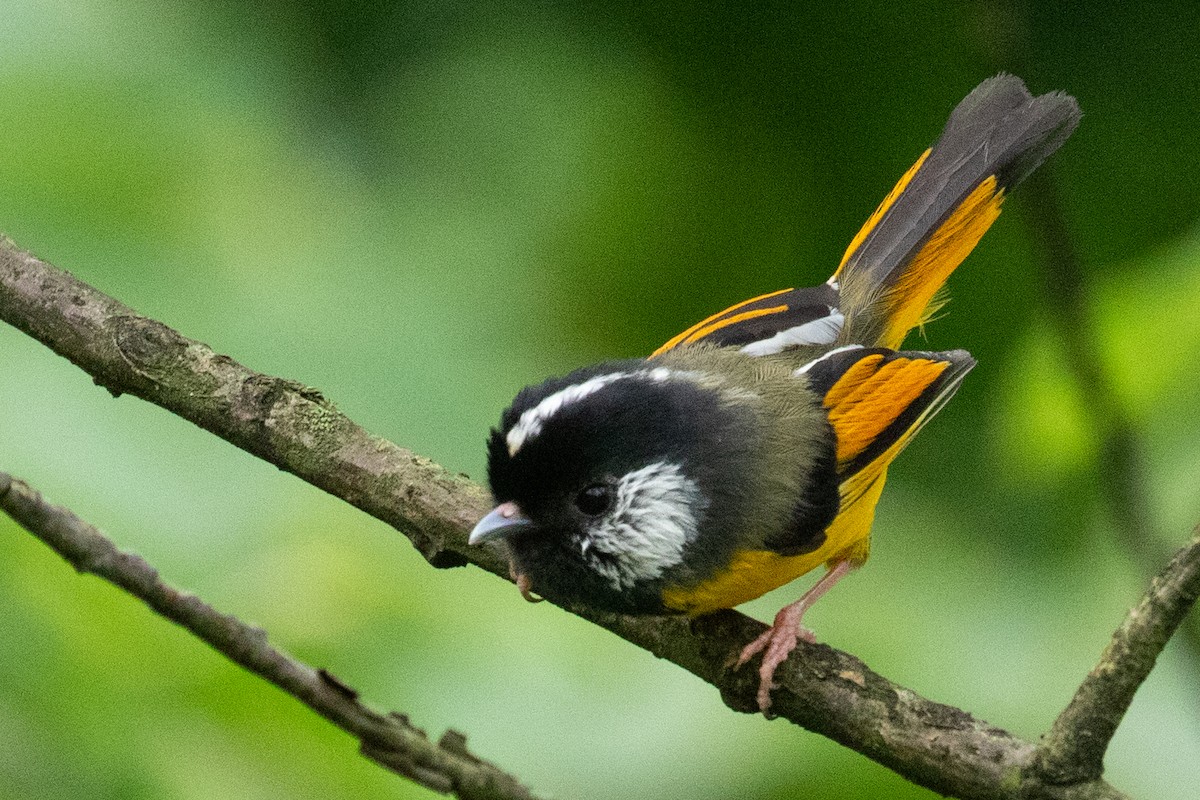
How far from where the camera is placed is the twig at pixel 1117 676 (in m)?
1.91

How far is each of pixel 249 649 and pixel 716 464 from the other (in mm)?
1119

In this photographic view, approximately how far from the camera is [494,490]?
2.67m

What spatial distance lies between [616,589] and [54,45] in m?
3.11

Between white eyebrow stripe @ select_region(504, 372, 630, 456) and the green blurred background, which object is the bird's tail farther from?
white eyebrow stripe @ select_region(504, 372, 630, 456)

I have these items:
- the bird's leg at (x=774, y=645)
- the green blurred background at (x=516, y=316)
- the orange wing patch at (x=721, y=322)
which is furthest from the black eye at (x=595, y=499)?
the orange wing patch at (x=721, y=322)

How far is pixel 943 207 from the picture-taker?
3611 mm

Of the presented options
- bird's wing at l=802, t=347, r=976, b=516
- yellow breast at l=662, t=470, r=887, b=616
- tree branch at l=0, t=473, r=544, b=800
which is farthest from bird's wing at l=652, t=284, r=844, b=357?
tree branch at l=0, t=473, r=544, b=800

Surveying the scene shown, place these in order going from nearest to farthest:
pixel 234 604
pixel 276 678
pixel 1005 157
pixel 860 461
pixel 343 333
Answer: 1. pixel 276 678
2. pixel 860 461
3. pixel 234 604
4. pixel 1005 157
5. pixel 343 333

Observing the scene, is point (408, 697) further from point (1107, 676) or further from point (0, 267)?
point (1107, 676)

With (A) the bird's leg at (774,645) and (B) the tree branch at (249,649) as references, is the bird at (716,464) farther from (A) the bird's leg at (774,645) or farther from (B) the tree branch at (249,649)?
(B) the tree branch at (249,649)

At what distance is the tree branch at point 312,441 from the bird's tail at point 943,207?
116cm

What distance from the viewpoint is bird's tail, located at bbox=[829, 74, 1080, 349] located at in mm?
3592

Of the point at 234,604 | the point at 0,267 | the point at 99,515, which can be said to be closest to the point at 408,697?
the point at 234,604

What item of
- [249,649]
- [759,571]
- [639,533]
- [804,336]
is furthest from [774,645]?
[249,649]
